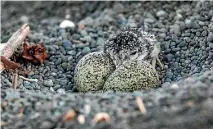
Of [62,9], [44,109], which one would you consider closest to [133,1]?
[62,9]

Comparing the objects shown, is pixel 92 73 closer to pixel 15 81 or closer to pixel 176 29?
pixel 15 81

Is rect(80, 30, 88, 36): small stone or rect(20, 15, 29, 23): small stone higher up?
rect(20, 15, 29, 23): small stone

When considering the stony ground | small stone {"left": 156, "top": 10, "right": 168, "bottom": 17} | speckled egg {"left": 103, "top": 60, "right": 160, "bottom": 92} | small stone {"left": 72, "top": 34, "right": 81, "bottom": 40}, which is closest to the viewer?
the stony ground

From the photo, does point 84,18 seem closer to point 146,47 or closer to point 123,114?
point 146,47

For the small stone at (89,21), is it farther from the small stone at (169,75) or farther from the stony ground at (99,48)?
the small stone at (169,75)

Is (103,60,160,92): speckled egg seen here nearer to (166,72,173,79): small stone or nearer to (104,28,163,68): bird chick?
(104,28,163,68): bird chick

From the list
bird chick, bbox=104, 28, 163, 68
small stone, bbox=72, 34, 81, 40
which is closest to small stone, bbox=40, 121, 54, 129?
bird chick, bbox=104, 28, 163, 68
